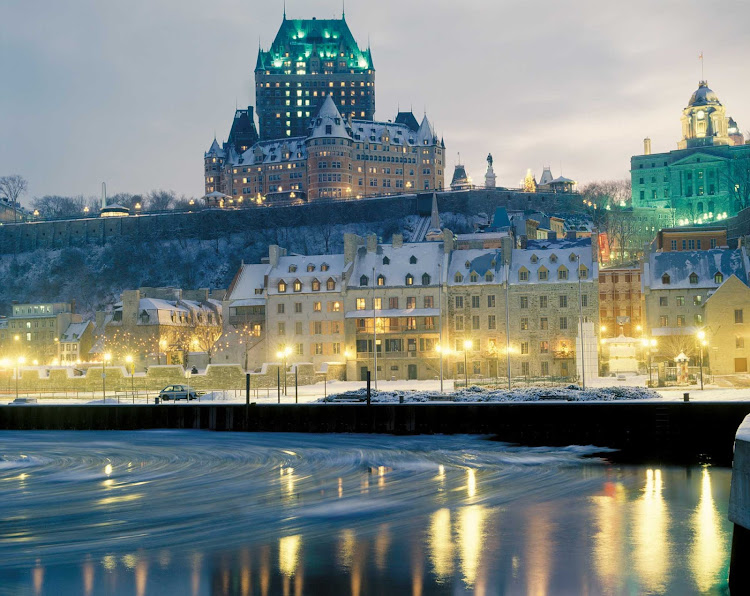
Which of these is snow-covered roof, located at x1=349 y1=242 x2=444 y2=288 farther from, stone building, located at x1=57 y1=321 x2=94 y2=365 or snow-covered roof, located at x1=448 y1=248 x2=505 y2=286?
stone building, located at x1=57 y1=321 x2=94 y2=365

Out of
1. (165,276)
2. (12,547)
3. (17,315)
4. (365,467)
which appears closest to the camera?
(12,547)

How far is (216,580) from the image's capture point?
21984 mm

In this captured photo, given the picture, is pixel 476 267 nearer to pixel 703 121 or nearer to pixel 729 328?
pixel 729 328

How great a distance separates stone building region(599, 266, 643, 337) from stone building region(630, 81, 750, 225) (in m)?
76.7

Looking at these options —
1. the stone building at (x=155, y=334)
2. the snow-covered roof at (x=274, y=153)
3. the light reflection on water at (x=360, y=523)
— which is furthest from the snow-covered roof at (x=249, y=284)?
the snow-covered roof at (x=274, y=153)

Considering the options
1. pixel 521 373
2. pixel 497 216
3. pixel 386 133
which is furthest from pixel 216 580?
pixel 386 133

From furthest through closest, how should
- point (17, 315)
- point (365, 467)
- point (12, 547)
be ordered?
point (17, 315) → point (365, 467) → point (12, 547)

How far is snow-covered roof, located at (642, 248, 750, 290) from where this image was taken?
73.6 meters

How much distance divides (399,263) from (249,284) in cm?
1422

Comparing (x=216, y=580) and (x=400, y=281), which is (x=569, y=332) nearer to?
(x=400, y=281)

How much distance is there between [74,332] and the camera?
107938 mm

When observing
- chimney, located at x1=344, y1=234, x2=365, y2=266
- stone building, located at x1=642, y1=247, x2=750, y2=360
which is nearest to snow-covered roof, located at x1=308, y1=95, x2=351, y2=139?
chimney, located at x1=344, y1=234, x2=365, y2=266

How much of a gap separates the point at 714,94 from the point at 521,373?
424 feet

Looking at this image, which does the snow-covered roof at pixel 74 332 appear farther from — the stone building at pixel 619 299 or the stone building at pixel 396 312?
the stone building at pixel 619 299
